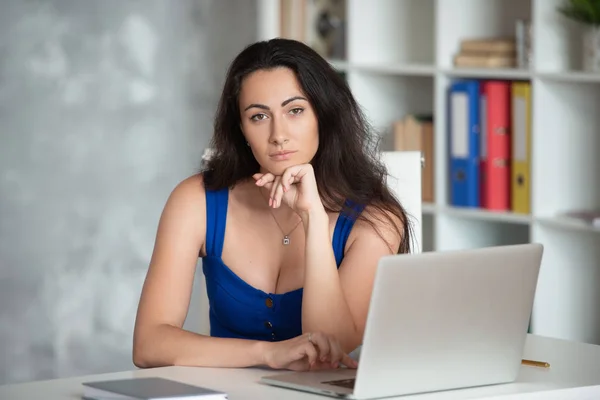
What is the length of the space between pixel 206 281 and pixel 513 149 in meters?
1.43

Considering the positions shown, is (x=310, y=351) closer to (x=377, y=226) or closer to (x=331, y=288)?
(x=331, y=288)

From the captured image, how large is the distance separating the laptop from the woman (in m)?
0.37

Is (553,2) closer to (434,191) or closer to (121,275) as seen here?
(434,191)

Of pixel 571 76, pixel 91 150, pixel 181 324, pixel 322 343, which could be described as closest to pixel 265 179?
pixel 181 324

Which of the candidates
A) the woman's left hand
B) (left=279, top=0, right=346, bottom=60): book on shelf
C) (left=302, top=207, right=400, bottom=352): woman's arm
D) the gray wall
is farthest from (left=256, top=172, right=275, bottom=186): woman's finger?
the gray wall

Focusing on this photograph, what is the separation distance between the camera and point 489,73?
3.43 metres

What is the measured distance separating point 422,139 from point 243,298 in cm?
173

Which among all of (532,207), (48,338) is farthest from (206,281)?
(48,338)

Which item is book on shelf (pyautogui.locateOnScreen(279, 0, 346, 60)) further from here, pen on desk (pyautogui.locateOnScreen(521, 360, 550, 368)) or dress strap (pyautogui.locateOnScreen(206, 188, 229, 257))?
pen on desk (pyautogui.locateOnScreen(521, 360, 550, 368))

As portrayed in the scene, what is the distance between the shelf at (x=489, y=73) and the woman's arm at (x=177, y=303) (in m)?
1.37

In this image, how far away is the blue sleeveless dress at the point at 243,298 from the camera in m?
2.20

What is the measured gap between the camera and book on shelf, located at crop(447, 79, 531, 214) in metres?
3.38

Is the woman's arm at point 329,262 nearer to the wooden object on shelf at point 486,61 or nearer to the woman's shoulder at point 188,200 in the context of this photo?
the woman's shoulder at point 188,200

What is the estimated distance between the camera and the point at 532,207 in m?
3.33
